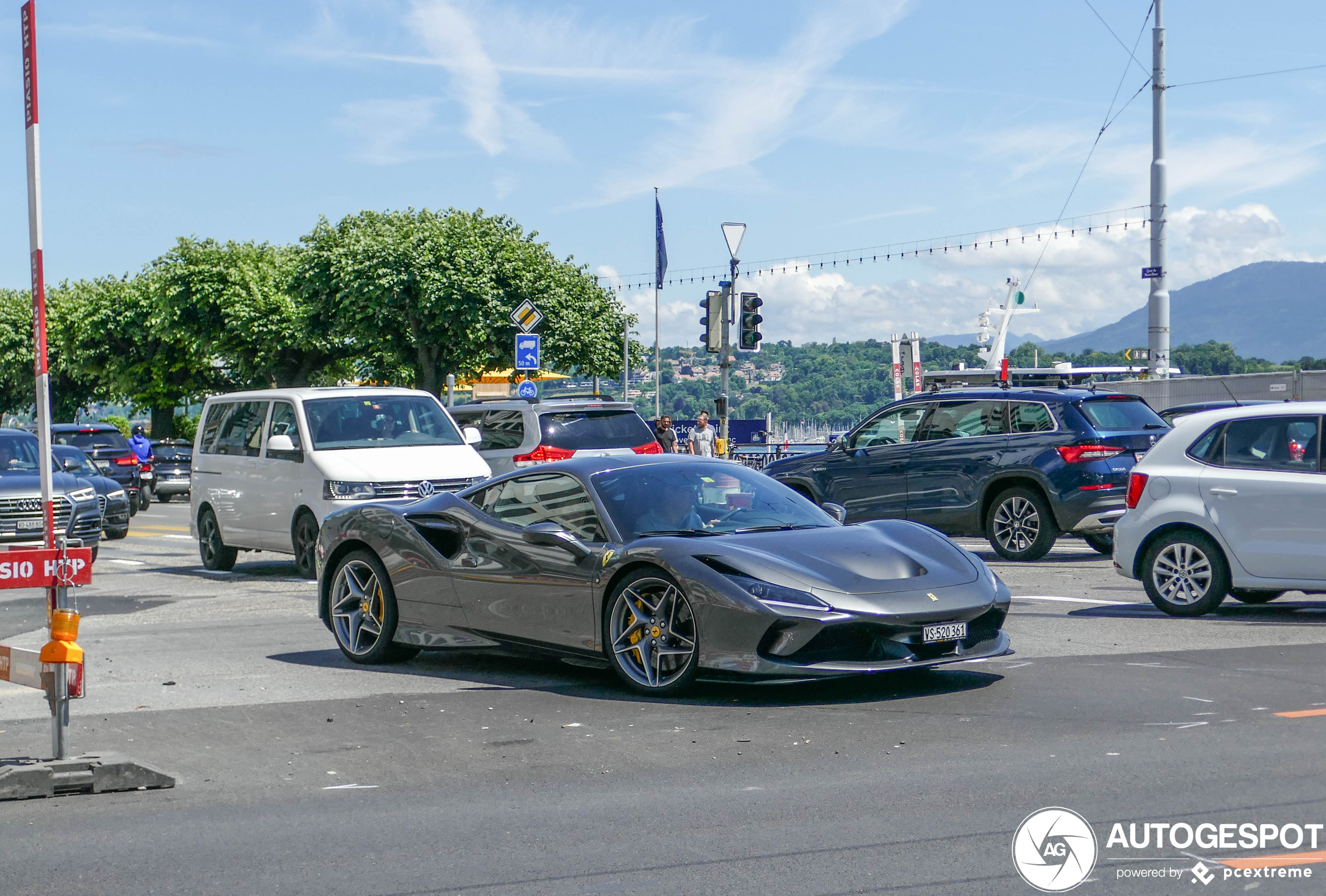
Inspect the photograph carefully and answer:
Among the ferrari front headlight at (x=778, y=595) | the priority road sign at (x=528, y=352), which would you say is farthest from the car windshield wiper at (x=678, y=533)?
the priority road sign at (x=528, y=352)

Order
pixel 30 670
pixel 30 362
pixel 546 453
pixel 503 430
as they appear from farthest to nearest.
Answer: pixel 30 362
pixel 503 430
pixel 546 453
pixel 30 670

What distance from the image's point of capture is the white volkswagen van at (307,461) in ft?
48.0

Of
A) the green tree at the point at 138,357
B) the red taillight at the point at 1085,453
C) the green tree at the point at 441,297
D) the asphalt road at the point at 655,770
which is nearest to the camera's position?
the asphalt road at the point at 655,770

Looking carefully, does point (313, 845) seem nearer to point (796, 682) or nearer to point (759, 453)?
point (796, 682)

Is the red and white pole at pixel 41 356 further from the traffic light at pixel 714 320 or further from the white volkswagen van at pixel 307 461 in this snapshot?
the traffic light at pixel 714 320

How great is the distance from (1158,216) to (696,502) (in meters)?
21.4

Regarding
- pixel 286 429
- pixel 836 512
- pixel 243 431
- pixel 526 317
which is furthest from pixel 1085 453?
pixel 526 317

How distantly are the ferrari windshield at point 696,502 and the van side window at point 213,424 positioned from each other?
9.09m

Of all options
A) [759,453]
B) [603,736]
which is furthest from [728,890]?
[759,453]

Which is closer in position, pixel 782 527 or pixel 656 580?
pixel 656 580

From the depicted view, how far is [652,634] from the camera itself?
25.5ft

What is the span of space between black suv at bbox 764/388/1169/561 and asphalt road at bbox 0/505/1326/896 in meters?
5.37

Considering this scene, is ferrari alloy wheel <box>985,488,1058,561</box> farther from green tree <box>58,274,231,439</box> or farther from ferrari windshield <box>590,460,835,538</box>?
green tree <box>58,274,231,439</box>

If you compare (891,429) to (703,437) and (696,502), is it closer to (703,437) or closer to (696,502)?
(696,502)
